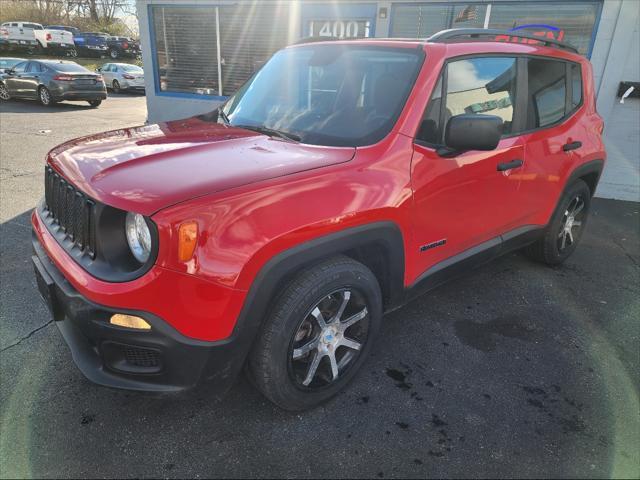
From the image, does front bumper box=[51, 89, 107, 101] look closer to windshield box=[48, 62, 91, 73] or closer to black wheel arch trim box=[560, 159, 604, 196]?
windshield box=[48, 62, 91, 73]

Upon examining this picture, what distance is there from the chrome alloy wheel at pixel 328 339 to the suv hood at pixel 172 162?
69 centimetres

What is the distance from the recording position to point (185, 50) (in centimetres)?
1052

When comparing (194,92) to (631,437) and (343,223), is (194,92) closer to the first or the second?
(343,223)

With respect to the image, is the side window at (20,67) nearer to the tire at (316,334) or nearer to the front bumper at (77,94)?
the front bumper at (77,94)

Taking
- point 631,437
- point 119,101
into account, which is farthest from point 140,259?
point 119,101

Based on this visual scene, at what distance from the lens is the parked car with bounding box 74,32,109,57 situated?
109ft

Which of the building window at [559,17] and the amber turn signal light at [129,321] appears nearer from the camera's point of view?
the amber turn signal light at [129,321]

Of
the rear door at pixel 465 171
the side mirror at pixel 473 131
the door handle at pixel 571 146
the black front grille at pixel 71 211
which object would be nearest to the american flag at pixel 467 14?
the door handle at pixel 571 146

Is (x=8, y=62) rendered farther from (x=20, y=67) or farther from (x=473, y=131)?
(x=473, y=131)

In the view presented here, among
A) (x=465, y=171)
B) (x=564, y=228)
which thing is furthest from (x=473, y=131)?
(x=564, y=228)

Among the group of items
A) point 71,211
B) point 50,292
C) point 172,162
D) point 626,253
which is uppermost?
point 172,162

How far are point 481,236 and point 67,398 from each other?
8.64 ft

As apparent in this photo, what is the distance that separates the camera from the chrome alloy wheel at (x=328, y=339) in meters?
2.25

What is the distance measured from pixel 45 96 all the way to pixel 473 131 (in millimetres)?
16182
